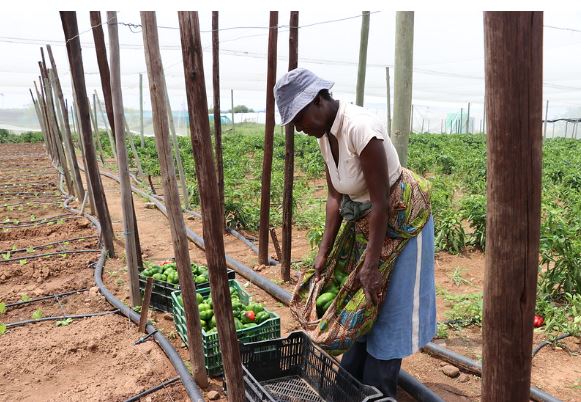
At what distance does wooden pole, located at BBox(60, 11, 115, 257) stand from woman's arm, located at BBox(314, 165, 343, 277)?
9.97 feet

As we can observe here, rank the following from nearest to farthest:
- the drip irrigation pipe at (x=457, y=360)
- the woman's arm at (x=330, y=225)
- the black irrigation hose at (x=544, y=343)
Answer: the woman's arm at (x=330, y=225), the drip irrigation pipe at (x=457, y=360), the black irrigation hose at (x=544, y=343)

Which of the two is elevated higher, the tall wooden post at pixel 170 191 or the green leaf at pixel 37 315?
the tall wooden post at pixel 170 191

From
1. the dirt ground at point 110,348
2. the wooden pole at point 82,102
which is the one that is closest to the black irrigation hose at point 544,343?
the dirt ground at point 110,348

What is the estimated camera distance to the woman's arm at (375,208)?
6.83ft

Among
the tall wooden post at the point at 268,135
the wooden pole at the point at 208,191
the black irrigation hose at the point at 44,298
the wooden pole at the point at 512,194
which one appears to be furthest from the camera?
the tall wooden post at the point at 268,135

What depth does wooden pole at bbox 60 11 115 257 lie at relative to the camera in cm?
428

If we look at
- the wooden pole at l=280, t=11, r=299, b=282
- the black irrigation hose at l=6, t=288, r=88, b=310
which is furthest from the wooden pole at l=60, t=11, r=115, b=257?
the wooden pole at l=280, t=11, r=299, b=282

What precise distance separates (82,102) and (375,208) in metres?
3.52

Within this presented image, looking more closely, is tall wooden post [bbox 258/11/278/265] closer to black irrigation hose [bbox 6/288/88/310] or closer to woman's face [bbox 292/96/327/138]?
black irrigation hose [bbox 6/288/88/310]

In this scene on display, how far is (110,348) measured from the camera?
135 inches

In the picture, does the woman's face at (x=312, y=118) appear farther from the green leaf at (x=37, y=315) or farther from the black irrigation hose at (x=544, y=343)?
the green leaf at (x=37, y=315)

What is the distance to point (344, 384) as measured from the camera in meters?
2.62

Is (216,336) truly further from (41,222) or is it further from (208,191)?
(41,222)

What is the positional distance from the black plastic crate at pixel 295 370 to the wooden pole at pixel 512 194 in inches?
57.9
